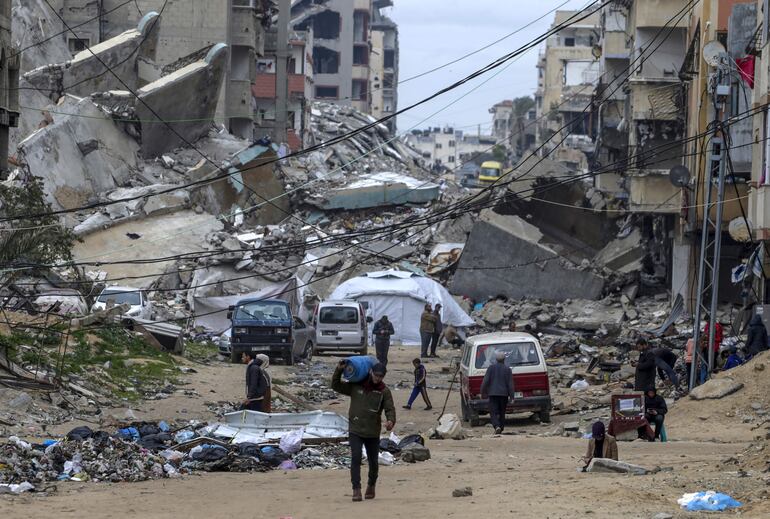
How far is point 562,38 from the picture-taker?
366ft

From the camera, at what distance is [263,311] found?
3027 cm

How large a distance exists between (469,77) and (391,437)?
5.40m

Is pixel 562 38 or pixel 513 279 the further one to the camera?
pixel 562 38

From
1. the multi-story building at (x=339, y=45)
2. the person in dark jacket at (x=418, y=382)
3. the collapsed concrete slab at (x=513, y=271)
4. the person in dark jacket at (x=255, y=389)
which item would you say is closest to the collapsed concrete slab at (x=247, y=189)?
the collapsed concrete slab at (x=513, y=271)

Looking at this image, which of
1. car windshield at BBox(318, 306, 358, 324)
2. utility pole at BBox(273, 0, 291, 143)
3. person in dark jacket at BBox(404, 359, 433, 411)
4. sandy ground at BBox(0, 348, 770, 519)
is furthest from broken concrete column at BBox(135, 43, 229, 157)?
sandy ground at BBox(0, 348, 770, 519)

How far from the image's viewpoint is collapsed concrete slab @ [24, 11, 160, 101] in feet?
162

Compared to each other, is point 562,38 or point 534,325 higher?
point 562,38

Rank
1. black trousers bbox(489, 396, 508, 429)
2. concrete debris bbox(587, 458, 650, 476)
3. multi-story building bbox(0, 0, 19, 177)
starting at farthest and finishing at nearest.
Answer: multi-story building bbox(0, 0, 19, 177), black trousers bbox(489, 396, 508, 429), concrete debris bbox(587, 458, 650, 476)

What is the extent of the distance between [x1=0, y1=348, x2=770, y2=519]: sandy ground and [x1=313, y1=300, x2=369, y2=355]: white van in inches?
666

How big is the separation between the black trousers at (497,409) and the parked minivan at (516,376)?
91 cm

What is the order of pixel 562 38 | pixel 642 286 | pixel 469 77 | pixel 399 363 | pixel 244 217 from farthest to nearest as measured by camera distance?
pixel 562 38
pixel 244 217
pixel 642 286
pixel 399 363
pixel 469 77

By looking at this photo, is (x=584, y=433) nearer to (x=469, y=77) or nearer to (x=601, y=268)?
(x=469, y=77)

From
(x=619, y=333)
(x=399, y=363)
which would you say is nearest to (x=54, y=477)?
(x=399, y=363)

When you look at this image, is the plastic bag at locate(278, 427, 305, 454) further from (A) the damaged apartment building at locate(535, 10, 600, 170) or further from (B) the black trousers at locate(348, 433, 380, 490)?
(A) the damaged apartment building at locate(535, 10, 600, 170)
